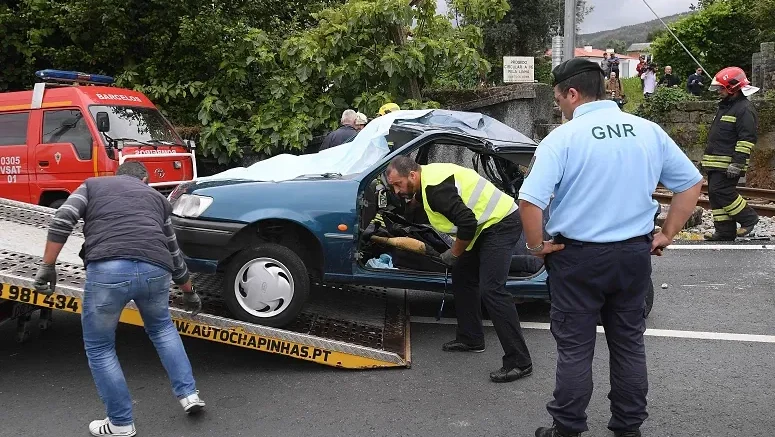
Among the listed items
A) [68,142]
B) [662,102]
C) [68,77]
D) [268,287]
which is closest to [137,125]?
[68,142]

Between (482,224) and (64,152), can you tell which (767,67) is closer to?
(482,224)

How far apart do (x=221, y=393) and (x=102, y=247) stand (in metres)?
1.26

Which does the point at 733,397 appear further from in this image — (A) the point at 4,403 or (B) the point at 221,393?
(A) the point at 4,403

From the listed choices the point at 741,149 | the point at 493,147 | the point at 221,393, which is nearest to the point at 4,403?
the point at 221,393

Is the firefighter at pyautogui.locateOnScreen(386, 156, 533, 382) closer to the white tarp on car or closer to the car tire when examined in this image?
the white tarp on car

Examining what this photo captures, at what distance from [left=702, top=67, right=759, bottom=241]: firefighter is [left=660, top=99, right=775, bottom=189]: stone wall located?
7.11m

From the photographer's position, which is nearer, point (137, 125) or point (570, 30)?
point (137, 125)

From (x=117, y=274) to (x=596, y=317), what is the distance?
2485mm

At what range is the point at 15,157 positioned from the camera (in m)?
9.48

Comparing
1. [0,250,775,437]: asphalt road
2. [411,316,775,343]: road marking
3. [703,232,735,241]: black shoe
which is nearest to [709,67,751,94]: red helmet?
[703,232,735,241]: black shoe

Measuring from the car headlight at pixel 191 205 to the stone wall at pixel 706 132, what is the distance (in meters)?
12.9

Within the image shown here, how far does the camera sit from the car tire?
508 centimetres

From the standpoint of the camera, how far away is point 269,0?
14.2 meters

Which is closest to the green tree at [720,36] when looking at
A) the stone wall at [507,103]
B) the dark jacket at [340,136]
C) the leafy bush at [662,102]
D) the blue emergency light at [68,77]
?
the leafy bush at [662,102]
